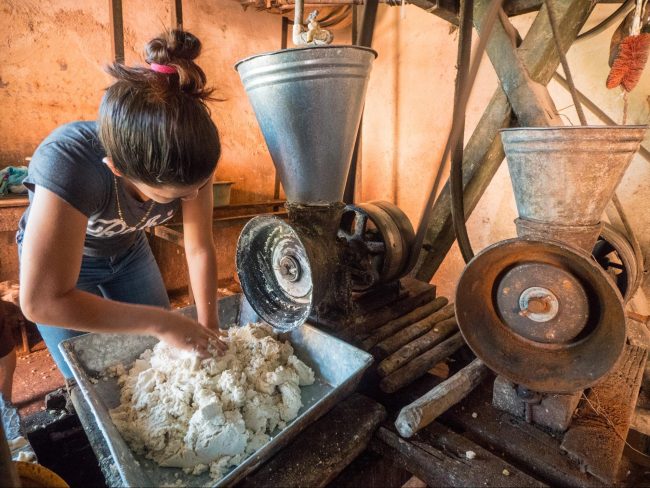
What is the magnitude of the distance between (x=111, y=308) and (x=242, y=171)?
3505 millimetres

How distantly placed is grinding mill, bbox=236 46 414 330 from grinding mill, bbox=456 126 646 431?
59 cm

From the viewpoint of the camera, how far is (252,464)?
0.97 m

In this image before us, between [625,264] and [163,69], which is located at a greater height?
[163,69]

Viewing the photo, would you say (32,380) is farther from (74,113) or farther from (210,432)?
(210,432)

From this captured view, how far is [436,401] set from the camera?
1.32 meters

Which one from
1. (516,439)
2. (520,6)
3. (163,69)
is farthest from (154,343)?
(520,6)

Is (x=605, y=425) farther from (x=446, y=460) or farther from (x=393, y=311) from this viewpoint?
(x=393, y=311)

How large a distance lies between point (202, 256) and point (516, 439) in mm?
1430

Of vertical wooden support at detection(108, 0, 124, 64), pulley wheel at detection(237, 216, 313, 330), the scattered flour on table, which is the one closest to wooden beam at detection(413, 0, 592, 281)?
pulley wheel at detection(237, 216, 313, 330)

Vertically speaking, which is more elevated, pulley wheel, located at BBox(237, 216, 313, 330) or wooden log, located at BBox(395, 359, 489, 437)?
pulley wheel, located at BBox(237, 216, 313, 330)

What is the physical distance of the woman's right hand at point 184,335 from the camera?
1276 mm

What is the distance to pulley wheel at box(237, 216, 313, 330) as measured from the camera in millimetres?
1606

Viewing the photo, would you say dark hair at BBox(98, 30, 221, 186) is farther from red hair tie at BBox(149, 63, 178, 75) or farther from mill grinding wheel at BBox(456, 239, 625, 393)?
mill grinding wheel at BBox(456, 239, 625, 393)

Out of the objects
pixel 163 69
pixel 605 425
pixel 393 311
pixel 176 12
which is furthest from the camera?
pixel 176 12
